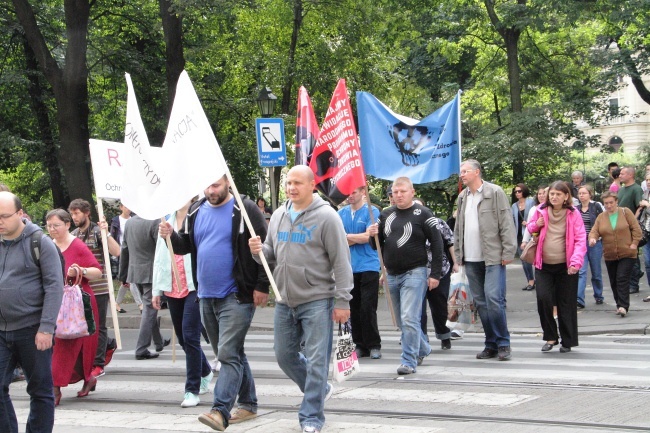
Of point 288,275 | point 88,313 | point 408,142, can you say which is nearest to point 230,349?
point 288,275

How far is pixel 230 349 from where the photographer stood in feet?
23.1

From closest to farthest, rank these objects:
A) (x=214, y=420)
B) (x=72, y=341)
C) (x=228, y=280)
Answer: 1. (x=214, y=420)
2. (x=228, y=280)
3. (x=72, y=341)

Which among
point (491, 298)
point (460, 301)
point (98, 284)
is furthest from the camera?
point (460, 301)

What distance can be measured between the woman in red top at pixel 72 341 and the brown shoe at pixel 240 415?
7.10 feet

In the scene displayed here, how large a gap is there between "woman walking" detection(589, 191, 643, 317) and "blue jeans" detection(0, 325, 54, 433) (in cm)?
907

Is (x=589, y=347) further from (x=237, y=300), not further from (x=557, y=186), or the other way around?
(x=237, y=300)

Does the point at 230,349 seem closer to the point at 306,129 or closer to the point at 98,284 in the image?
the point at 98,284

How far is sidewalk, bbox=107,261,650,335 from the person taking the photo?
12.6 m

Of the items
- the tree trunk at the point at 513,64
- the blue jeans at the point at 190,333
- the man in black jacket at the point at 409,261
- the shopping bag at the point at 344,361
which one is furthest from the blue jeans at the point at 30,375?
the tree trunk at the point at 513,64

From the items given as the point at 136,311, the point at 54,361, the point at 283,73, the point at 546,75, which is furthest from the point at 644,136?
the point at 54,361

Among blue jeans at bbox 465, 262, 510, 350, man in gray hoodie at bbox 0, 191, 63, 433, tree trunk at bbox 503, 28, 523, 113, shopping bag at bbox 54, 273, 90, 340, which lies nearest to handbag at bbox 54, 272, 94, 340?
shopping bag at bbox 54, 273, 90, 340

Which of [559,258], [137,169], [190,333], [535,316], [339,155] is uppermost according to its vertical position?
[339,155]

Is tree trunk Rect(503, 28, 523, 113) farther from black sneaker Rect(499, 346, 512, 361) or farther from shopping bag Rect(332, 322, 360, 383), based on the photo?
shopping bag Rect(332, 322, 360, 383)

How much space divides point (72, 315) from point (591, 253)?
878 cm
